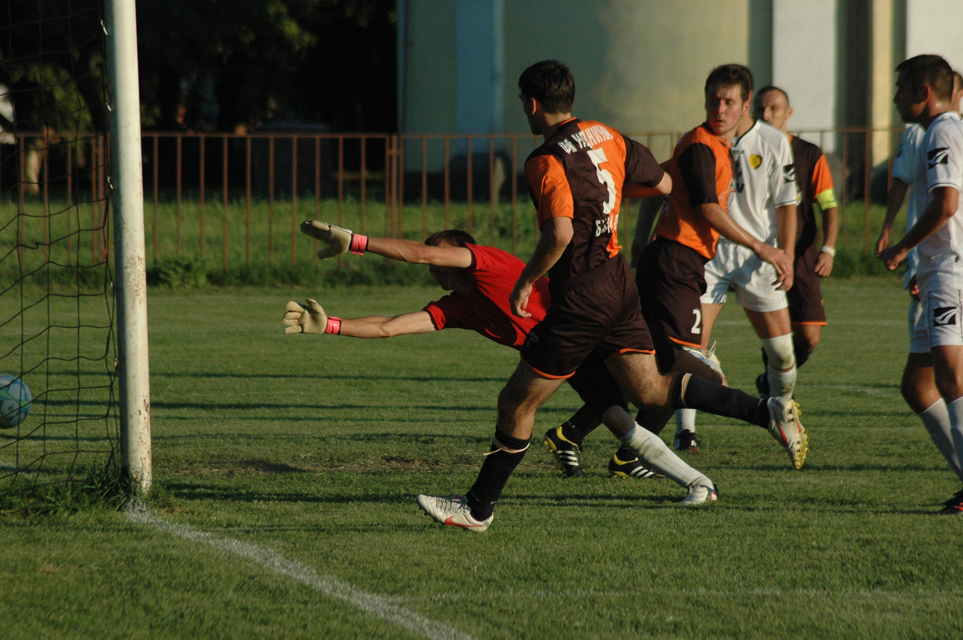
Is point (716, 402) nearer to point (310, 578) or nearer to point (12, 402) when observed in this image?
point (310, 578)

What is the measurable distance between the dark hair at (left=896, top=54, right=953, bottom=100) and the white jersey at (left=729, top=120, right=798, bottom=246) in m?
A: 1.97

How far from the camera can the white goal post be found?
197 inches

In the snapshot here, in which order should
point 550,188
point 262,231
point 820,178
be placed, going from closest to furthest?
1. point 550,188
2. point 820,178
3. point 262,231

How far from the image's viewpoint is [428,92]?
25.2 m

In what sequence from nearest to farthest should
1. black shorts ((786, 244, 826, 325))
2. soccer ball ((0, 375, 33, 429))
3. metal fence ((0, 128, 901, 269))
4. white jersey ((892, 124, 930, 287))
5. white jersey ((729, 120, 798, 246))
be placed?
white jersey ((892, 124, 930, 287)) → soccer ball ((0, 375, 33, 429)) → white jersey ((729, 120, 798, 246)) → black shorts ((786, 244, 826, 325)) → metal fence ((0, 128, 901, 269))

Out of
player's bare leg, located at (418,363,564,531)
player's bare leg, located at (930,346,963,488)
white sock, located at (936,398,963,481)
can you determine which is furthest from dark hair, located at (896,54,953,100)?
player's bare leg, located at (418,363,564,531)

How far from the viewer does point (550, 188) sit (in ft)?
14.4

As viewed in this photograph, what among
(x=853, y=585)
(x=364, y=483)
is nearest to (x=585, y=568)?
(x=853, y=585)

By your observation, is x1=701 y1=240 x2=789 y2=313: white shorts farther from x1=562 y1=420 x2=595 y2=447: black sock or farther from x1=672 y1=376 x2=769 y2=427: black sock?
x1=672 y1=376 x2=769 y2=427: black sock

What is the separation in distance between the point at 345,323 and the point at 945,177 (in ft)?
8.76

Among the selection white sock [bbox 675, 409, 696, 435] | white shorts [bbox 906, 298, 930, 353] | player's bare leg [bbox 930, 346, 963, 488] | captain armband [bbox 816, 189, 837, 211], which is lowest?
white sock [bbox 675, 409, 696, 435]

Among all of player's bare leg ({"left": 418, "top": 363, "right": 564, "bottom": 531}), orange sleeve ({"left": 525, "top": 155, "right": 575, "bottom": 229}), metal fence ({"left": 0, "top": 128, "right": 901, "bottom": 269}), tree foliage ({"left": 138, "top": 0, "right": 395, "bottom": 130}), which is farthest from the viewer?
tree foliage ({"left": 138, "top": 0, "right": 395, "bottom": 130})

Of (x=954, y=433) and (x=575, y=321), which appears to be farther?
(x=954, y=433)

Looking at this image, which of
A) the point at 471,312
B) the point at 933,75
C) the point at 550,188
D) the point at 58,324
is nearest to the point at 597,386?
the point at 471,312
